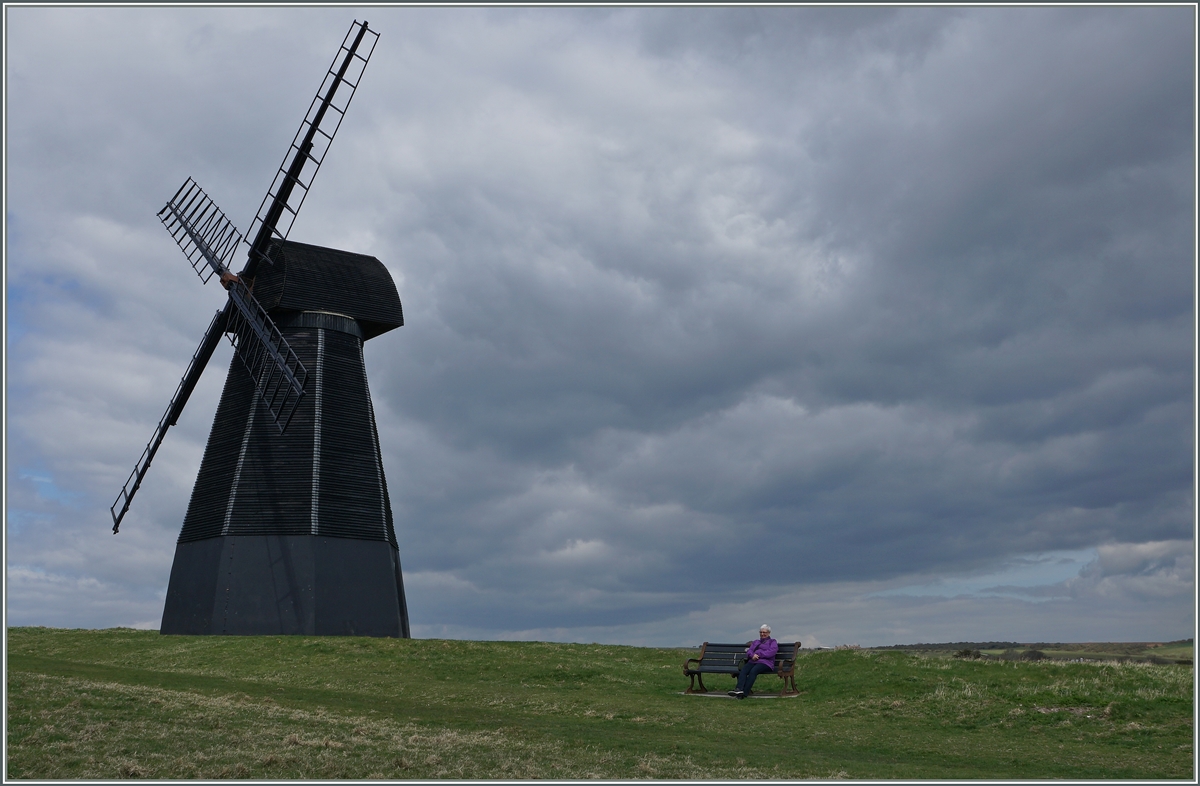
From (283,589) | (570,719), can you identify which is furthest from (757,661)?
(283,589)

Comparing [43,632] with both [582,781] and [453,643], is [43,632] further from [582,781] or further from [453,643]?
[582,781]

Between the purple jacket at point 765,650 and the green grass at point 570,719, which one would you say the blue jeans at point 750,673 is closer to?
the purple jacket at point 765,650

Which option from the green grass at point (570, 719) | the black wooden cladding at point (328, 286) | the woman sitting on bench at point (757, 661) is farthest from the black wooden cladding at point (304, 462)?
the woman sitting on bench at point (757, 661)

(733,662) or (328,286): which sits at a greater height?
(328,286)

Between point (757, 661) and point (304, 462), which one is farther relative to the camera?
point (304, 462)

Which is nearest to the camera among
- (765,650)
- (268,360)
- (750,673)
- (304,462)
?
(750,673)

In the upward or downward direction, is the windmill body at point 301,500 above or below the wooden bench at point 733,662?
above

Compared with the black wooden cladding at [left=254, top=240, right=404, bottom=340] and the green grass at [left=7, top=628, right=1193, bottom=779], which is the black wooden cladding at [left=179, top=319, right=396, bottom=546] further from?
the green grass at [left=7, top=628, right=1193, bottom=779]

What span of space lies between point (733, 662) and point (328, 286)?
21.6 m

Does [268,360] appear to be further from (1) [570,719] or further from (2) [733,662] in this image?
(1) [570,719]

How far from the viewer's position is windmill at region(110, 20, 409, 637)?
3109 cm

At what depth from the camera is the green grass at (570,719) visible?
1123 cm

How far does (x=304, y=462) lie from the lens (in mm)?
32250

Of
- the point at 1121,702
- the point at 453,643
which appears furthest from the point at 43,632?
the point at 1121,702
